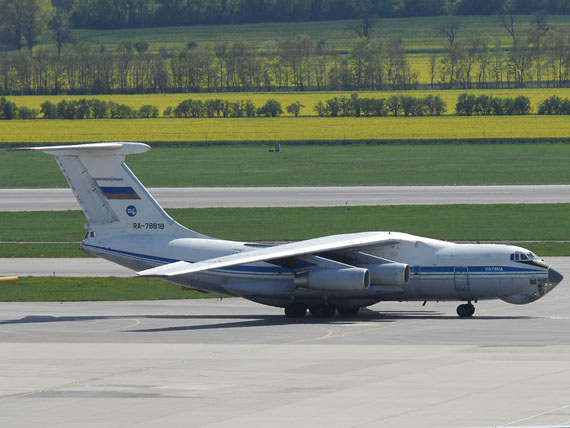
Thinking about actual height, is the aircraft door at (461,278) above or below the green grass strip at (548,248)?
above

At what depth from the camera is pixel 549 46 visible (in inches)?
7717

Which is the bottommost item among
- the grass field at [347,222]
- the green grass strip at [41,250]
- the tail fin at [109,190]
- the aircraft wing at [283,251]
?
the grass field at [347,222]

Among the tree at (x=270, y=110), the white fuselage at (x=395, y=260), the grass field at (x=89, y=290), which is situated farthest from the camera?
the tree at (x=270, y=110)

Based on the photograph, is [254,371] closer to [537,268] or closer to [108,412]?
[108,412]

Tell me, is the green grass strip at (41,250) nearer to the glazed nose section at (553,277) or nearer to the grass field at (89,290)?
the grass field at (89,290)

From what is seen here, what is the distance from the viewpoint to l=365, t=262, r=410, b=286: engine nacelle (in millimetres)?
43156

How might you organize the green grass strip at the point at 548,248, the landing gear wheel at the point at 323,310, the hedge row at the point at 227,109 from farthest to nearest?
the hedge row at the point at 227,109 → the green grass strip at the point at 548,248 → the landing gear wheel at the point at 323,310

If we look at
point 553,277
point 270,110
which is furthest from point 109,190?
point 270,110

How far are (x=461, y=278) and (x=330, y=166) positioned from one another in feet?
231

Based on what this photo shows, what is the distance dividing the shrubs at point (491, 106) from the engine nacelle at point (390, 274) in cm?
11123

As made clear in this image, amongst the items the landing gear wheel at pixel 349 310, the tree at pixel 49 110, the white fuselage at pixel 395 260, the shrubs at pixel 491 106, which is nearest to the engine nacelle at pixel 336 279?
the white fuselage at pixel 395 260

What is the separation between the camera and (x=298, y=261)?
44.4 m

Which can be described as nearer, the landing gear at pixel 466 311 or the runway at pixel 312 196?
the landing gear at pixel 466 311

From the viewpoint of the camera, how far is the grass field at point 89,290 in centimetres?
4956
